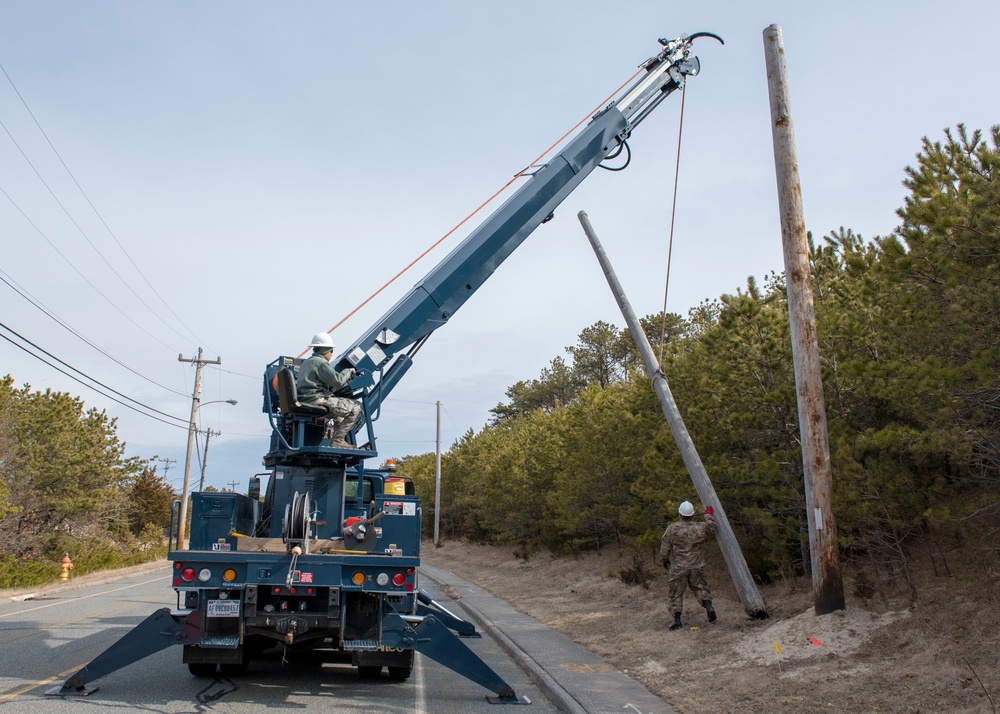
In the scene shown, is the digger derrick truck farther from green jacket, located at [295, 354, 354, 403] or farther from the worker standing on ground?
the worker standing on ground

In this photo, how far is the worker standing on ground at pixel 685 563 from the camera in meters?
11.6

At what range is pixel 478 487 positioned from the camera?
40.3 meters

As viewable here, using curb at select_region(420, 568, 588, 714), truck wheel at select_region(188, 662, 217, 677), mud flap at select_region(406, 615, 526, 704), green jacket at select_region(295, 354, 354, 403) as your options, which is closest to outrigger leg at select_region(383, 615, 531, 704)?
mud flap at select_region(406, 615, 526, 704)

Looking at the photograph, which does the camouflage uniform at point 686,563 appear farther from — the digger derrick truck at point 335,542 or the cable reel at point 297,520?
the cable reel at point 297,520

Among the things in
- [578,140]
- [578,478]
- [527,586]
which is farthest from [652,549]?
[578,140]

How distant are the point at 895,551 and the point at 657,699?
→ 3.49 m

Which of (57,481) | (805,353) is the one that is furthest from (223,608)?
(57,481)

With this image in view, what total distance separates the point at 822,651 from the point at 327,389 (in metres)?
5.91

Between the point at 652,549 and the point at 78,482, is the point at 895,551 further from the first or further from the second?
the point at 78,482

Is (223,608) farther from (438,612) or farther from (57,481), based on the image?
(57,481)

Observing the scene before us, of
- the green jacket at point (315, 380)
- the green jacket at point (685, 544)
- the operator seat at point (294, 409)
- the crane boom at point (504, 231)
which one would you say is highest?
the crane boom at point (504, 231)

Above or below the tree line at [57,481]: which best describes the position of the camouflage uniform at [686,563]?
below

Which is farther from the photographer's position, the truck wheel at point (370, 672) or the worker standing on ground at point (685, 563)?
the worker standing on ground at point (685, 563)

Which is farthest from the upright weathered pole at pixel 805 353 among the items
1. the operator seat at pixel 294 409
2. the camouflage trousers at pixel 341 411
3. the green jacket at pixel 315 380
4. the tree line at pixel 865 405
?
the operator seat at pixel 294 409
